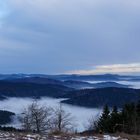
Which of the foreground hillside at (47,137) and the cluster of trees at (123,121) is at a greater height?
the foreground hillside at (47,137)

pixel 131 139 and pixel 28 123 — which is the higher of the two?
pixel 131 139

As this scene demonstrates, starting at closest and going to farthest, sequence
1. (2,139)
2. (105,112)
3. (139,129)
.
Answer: (2,139) < (139,129) < (105,112)

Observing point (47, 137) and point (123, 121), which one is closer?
point (47, 137)

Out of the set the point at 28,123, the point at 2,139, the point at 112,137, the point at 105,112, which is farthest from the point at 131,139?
the point at 105,112

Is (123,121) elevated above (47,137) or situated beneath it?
situated beneath

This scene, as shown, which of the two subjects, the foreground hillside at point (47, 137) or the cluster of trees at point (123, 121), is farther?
the cluster of trees at point (123, 121)

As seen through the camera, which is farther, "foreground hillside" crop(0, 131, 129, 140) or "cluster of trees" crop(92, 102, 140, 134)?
"cluster of trees" crop(92, 102, 140, 134)

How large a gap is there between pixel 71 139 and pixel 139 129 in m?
7.69

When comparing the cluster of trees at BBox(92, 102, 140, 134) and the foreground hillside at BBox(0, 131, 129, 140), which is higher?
the foreground hillside at BBox(0, 131, 129, 140)

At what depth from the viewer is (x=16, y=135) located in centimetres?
1728

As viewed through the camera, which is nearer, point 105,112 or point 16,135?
point 16,135

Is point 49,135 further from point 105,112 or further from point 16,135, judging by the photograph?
point 105,112

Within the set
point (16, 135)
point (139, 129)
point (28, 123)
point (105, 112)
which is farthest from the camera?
point (105, 112)

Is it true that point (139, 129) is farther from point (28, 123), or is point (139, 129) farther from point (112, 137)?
point (28, 123)
